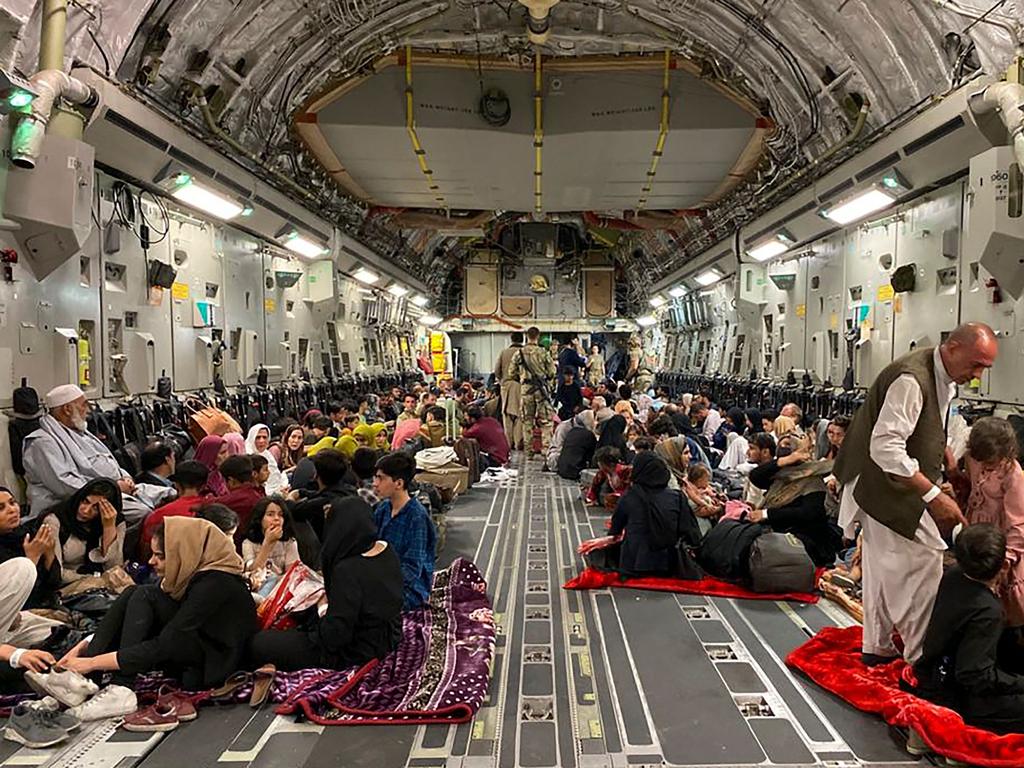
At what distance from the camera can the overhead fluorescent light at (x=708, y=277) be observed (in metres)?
13.4

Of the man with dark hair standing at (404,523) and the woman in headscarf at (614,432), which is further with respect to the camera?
the woman in headscarf at (614,432)

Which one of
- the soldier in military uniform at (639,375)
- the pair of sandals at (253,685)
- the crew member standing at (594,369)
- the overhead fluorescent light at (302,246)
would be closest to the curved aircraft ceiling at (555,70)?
the overhead fluorescent light at (302,246)

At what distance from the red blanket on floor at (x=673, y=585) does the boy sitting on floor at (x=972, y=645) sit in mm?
1559

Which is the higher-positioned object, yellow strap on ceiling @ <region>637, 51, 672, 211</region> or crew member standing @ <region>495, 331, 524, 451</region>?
yellow strap on ceiling @ <region>637, 51, 672, 211</region>

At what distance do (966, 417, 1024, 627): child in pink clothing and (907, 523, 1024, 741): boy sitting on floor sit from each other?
14cm

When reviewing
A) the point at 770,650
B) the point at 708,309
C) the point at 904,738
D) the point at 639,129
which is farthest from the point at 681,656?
the point at 708,309

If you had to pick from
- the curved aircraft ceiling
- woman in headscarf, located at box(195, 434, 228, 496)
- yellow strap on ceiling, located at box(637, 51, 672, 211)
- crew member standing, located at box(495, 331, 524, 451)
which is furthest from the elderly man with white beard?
crew member standing, located at box(495, 331, 524, 451)

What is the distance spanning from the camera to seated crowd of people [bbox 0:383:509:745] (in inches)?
131

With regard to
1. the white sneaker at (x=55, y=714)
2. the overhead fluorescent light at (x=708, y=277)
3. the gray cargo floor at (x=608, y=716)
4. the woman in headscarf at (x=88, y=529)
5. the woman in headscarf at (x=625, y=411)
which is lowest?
the gray cargo floor at (x=608, y=716)

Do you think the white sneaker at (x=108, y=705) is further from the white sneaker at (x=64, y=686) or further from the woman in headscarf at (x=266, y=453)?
the woman in headscarf at (x=266, y=453)

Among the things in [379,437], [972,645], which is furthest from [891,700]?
[379,437]

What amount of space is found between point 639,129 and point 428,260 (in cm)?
1303

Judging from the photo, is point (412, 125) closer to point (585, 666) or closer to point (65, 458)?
point (65, 458)

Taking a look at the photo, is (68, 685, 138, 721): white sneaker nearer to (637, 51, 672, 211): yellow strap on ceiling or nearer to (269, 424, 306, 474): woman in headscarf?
(269, 424, 306, 474): woman in headscarf
